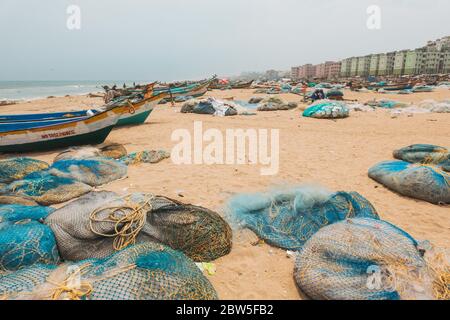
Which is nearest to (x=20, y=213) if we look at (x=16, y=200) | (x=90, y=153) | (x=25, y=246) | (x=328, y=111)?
(x=25, y=246)

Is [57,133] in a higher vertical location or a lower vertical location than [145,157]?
higher

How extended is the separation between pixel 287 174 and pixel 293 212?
219 centimetres

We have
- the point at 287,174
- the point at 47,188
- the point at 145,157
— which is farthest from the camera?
the point at 145,157

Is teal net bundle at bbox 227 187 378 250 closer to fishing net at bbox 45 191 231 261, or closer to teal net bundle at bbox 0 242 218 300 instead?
fishing net at bbox 45 191 231 261

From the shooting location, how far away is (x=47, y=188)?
4270 millimetres

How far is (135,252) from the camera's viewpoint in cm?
225

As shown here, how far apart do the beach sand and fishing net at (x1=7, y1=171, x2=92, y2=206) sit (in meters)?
0.56

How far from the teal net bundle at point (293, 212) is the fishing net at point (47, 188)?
8.12 feet

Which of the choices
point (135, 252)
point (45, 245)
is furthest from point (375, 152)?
point (45, 245)

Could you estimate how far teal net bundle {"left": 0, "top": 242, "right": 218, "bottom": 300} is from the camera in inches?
74.7

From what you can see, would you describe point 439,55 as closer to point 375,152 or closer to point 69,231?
point 375,152

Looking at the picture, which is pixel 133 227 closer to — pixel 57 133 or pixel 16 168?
pixel 16 168

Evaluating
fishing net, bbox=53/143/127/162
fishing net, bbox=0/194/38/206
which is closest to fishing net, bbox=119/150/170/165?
fishing net, bbox=53/143/127/162

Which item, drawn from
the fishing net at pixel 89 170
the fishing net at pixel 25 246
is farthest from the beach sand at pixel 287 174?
the fishing net at pixel 25 246
